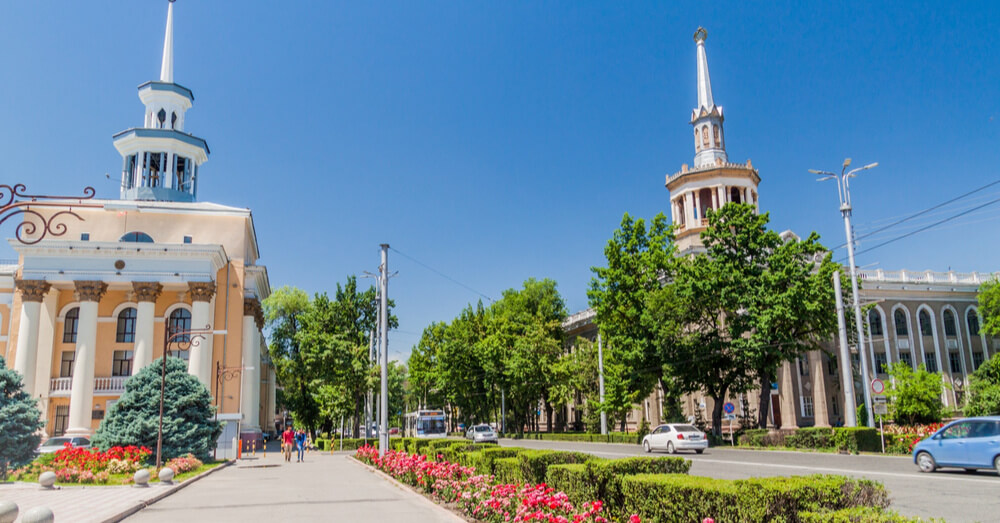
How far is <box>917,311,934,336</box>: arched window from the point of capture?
190 ft

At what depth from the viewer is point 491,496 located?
11.8m

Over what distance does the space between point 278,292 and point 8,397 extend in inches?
1770

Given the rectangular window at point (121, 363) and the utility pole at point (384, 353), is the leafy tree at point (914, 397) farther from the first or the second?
the rectangular window at point (121, 363)

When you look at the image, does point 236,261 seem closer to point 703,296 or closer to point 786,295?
point 703,296

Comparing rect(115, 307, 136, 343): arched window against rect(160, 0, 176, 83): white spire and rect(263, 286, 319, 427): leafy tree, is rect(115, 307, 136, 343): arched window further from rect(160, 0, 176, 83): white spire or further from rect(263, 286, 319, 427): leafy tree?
rect(160, 0, 176, 83): white spire

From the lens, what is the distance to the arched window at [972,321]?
5938 cm

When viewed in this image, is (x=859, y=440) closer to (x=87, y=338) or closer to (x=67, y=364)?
(x=87, y=338)

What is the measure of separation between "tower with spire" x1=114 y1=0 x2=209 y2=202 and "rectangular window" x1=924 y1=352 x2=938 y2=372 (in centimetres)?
6223

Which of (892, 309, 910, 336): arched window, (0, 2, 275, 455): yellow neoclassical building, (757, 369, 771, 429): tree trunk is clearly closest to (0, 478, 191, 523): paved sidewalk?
(0, 2, 275, 455): yellow neoclassical building

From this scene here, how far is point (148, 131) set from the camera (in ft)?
173

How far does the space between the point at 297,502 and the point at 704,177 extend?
51380 millimetres

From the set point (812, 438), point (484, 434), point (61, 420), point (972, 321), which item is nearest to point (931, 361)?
point (972, 321)

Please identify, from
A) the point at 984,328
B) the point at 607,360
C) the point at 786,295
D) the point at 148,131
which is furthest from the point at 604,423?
the point at 148,131

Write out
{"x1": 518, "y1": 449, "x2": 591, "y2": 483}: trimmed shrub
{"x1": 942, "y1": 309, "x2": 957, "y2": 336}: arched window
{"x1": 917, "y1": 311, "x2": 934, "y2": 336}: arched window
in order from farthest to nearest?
{"x1": 942, "y1": 309, "x2": 957, "y2": 336}: arched window, {"x1": 917, "y1": 311, "x2": 934, "y2": 336}: arched window, {"x1": 518, "y1": 449, "x2": 591, "y2": 483}: trimmed shrub
